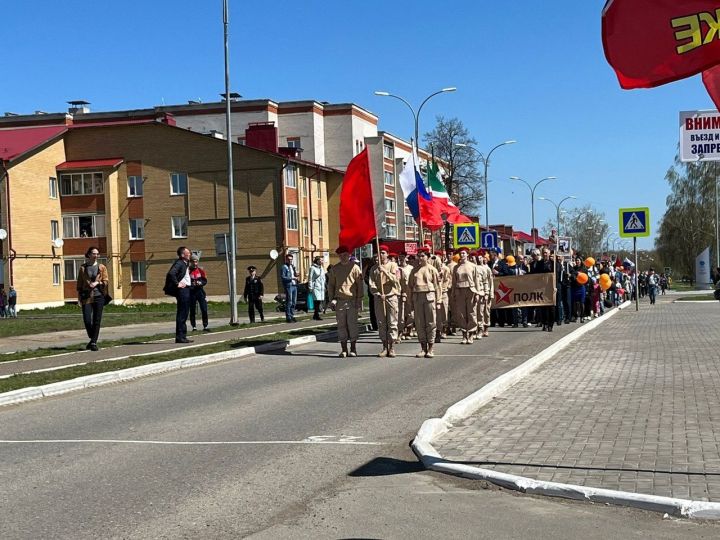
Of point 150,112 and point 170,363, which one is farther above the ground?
point 150,112

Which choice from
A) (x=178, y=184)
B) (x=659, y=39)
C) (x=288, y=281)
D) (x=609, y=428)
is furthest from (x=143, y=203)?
(x=659, y=39)

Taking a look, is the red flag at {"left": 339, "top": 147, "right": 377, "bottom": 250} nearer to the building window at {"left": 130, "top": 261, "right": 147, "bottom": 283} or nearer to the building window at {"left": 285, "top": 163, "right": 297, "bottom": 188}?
the building window at {"left": 285, "top": 163, "right": 297, "bottom": 188}

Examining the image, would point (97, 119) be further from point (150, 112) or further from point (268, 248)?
point (268, 248)

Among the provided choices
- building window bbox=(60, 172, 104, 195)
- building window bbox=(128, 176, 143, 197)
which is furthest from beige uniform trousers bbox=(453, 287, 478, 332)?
building window bbox=(60, 172, 104, 195)

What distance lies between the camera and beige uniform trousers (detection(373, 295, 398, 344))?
17.5 meters

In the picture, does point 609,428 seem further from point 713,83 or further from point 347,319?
point 347,319

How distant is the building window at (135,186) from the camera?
201 ft

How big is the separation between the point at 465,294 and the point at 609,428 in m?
12.1

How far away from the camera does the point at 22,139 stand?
204ft

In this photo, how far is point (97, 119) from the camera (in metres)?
79.8

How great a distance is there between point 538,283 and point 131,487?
750 inches

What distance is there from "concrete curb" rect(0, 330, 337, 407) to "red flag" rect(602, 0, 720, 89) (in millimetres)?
8289

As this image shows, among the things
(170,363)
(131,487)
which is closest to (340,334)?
(170,363)

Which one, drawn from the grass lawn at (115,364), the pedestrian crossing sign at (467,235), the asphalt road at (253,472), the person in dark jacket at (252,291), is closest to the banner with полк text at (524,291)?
the grass lawn at (115,364)
